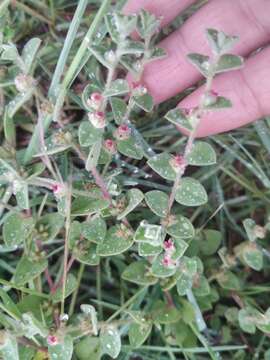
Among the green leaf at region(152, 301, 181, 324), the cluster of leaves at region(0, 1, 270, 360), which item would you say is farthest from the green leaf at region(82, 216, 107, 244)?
the green leaf at region(152, 301, 181, 324)

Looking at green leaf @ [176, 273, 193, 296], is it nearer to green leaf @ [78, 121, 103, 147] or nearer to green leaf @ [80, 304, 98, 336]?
green leaf @ [80, 304, 98, 336]

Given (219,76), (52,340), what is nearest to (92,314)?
(52,340)

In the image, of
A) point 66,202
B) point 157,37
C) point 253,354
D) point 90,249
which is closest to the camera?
point 66,202

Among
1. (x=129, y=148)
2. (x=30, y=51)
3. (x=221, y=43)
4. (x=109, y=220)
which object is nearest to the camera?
(x=221, y=43)

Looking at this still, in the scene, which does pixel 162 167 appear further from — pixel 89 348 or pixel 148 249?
pixel 89 348

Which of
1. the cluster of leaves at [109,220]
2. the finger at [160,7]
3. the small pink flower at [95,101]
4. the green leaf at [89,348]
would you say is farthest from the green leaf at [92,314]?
the finger at [160,7]

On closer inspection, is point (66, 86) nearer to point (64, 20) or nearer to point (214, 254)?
point (64, 20)

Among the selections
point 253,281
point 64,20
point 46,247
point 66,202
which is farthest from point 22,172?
point 253,281
